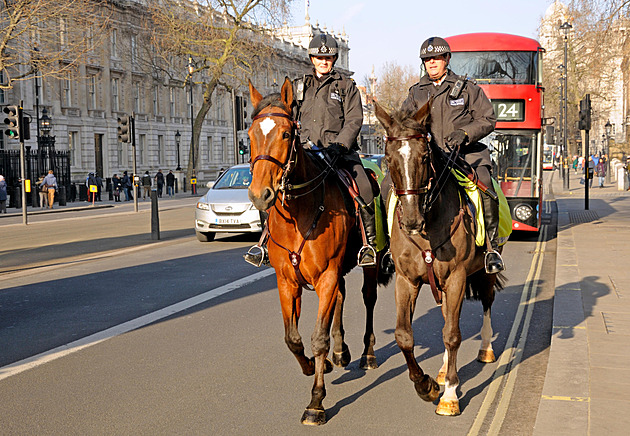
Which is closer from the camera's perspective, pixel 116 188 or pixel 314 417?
pixel 314 417

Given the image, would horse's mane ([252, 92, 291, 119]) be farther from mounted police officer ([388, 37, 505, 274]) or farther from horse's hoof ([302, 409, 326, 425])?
horse's hoof ([302, 409, 326, 425])

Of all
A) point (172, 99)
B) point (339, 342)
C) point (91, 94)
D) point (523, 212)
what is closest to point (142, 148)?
point (172, 99)

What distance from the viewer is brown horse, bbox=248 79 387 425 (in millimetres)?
4664

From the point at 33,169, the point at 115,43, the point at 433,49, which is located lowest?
the point at 33,169

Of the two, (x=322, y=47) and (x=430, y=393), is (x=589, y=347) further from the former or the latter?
(x=322, y=47)

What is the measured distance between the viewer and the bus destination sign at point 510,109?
16.7 meters

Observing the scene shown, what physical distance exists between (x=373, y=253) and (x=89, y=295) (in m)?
5.68

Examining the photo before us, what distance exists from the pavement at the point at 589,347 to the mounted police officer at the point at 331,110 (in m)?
1.79

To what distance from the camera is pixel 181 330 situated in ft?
26.0

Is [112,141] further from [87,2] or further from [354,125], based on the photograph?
[354,125]

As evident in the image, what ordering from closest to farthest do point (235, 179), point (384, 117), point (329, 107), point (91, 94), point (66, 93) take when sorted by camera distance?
point (384, 117), point (329, 107), point (235, 179), point (66, 93), point (91, 94)

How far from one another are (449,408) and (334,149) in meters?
2.03

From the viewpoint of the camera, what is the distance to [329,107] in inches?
237

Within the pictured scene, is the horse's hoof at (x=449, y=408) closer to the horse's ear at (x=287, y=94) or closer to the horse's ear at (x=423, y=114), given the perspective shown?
the horse's ear at (x=423, y=114)
